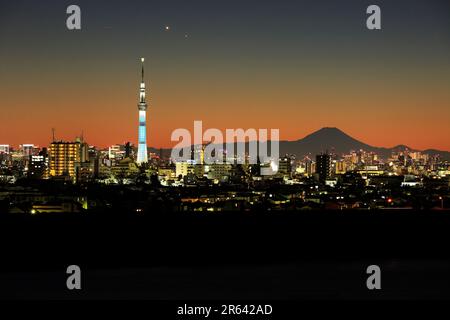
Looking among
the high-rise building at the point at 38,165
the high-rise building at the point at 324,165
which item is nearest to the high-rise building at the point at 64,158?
the high-rise building at the point at 38,165

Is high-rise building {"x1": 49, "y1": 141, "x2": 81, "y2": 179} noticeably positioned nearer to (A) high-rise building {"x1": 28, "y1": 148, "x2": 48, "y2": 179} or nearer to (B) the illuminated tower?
(A) high-rise building {"x1": 28, "y1": 148, "x2": 48, "y2": 179}

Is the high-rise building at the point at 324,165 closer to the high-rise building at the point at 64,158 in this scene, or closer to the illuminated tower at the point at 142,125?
the high-rise building at the point at 64,158

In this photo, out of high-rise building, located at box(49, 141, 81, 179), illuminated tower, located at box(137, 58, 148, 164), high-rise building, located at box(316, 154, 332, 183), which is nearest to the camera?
high-rise building, located at box(316, 154, 332, 183)

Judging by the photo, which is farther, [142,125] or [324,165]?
[142,125]

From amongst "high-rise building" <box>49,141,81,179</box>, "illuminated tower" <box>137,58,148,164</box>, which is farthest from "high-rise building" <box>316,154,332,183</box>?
"illuminated tower" <box>137,58,148,164</box>

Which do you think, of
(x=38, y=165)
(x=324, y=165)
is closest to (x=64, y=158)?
(x=38, y=165)

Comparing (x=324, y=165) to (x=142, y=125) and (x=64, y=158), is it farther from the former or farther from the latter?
(x=142, y=125)

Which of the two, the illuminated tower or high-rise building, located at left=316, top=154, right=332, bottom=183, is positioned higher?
the illuminated tower

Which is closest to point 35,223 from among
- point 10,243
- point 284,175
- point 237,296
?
point 10,243
